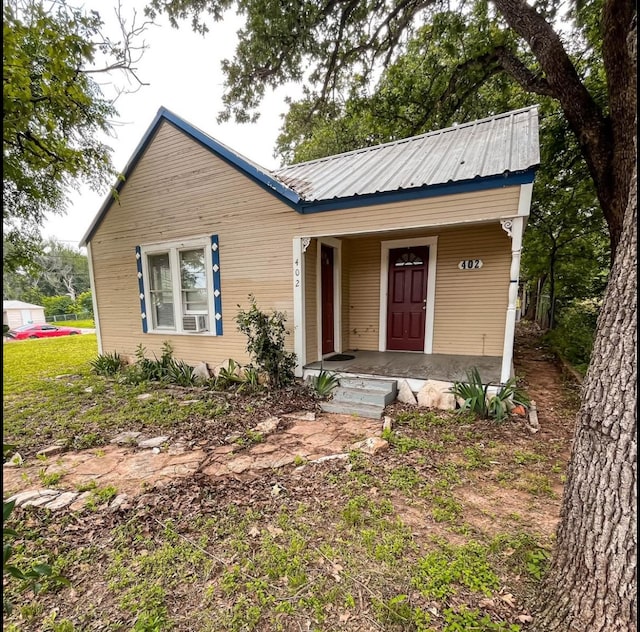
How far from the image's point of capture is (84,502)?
272 centimetres

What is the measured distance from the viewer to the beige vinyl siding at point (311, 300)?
574 cm

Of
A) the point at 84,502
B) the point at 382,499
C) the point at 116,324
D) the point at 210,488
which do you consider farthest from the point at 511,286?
the point at 116,324

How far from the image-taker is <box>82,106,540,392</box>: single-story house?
16.5 feet

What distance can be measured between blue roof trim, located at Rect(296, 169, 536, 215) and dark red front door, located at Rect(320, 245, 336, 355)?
116cm

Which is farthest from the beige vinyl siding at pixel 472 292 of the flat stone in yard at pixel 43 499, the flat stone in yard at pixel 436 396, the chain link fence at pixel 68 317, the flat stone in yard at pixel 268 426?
the chain link fence at pixel 68 317

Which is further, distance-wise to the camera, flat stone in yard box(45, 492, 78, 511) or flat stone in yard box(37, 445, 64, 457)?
flat stone in yard box(37, 445, 64, 457)

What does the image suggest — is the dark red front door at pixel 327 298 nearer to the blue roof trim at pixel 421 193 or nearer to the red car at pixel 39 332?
the blue roof trim at pixel 421 193

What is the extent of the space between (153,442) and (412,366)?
399 centimetres

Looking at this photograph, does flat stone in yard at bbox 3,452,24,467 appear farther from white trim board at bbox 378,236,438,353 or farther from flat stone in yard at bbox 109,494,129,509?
white trim board at bbox 378,236,438,353

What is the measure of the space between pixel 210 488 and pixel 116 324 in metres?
6.32

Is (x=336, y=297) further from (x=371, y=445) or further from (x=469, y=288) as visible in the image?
(x=371, y=445)

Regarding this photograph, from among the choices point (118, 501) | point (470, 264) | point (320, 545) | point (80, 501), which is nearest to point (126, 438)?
point (80, 501)

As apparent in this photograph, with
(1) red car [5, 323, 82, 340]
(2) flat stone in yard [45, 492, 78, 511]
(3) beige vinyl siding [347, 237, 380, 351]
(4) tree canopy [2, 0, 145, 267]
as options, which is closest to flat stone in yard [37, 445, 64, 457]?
(2) flat stone in yard [45, 492, 78, 511]

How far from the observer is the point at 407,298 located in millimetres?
6535
